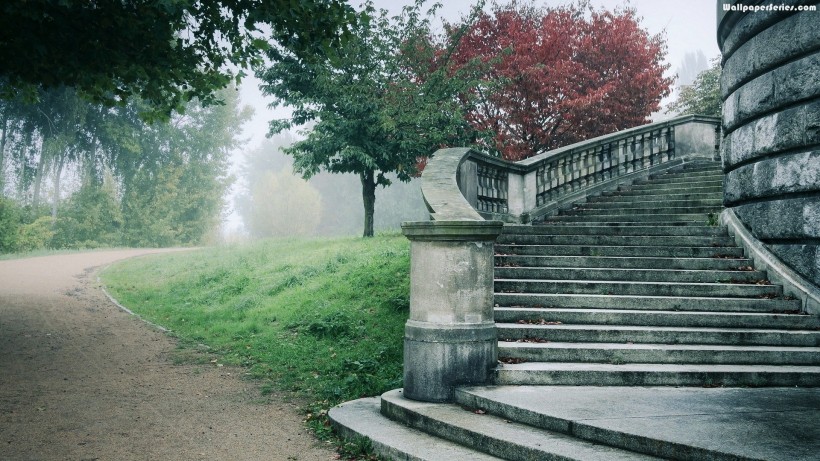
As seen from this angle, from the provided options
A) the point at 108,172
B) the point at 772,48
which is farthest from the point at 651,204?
the point at 108,172

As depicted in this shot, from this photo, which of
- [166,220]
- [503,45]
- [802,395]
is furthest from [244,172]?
[802,395]

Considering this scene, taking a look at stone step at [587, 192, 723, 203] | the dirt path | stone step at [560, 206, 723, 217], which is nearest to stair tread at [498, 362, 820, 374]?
the dirt path

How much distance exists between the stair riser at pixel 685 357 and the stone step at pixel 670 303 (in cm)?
100

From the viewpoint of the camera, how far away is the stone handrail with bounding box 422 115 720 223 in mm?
7515

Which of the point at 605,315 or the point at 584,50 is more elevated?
the point at 584,50

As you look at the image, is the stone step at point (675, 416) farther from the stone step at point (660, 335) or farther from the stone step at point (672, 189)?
the stone step at point (672, 189)

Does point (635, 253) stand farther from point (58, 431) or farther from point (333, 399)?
point (58, 431)

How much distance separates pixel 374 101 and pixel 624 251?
9.76 metres

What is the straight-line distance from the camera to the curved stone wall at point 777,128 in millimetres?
6340

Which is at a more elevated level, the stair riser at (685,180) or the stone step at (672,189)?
the stair riser at (685,180)

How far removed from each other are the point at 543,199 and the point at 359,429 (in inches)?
265

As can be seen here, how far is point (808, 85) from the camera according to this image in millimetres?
6336

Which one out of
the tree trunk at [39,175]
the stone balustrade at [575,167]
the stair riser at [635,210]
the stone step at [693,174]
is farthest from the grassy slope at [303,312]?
the tree trunk at [39,175]

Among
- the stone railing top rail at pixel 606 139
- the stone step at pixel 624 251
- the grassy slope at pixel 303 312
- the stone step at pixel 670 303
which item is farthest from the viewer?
the stone railing top rail at pixel 606 139
